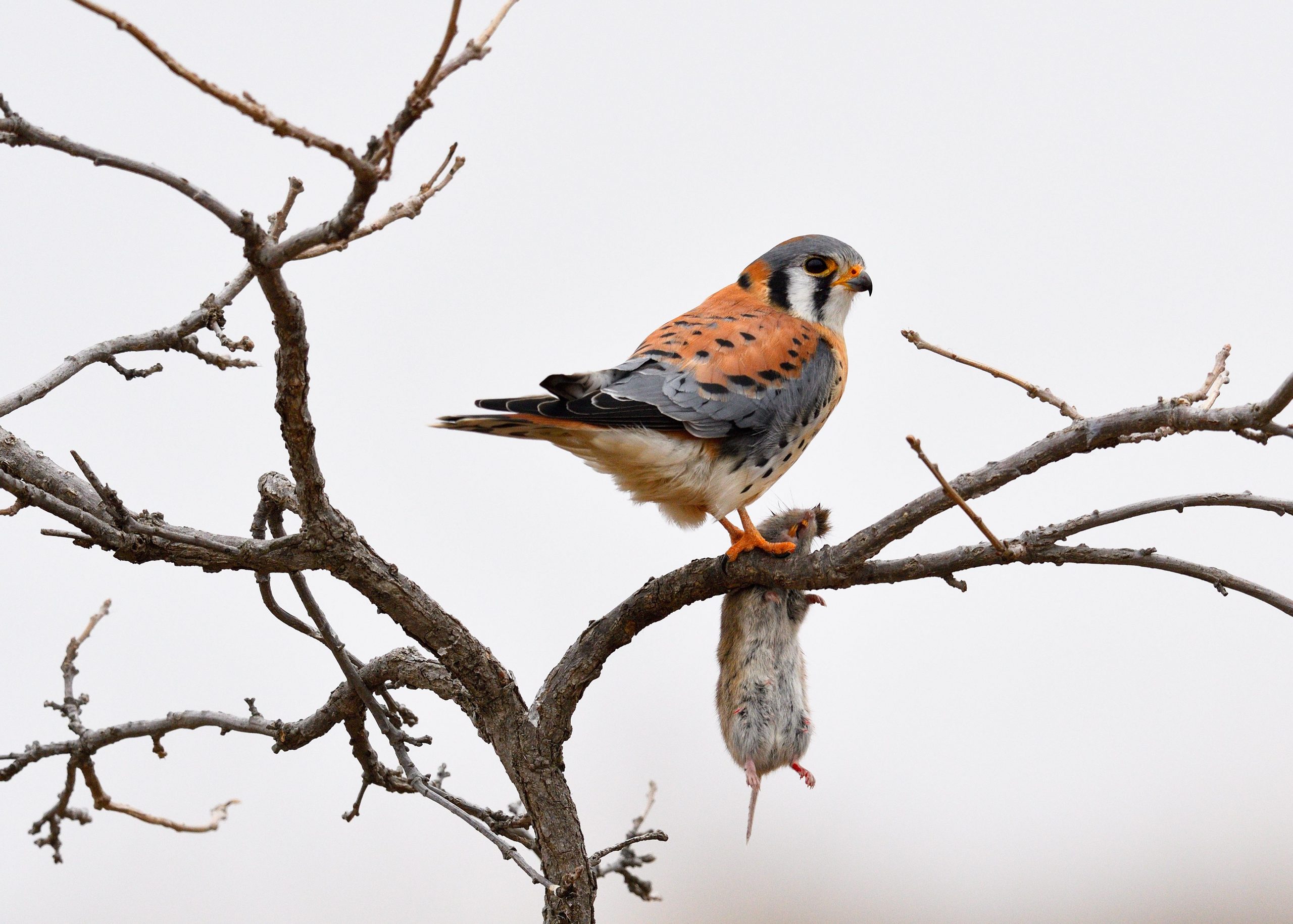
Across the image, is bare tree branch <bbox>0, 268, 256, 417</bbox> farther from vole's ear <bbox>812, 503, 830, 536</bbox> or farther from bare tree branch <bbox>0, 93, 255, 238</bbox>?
vole's ear <bbox>812, 503, 830, 536</bbox>

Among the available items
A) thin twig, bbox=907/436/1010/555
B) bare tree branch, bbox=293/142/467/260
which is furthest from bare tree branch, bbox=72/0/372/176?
thin twig, bbox=907/436/1010/555

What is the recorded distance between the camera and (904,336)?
2.28 meters

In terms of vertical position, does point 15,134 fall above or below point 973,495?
above

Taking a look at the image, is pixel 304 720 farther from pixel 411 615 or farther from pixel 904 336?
pixel 904 336

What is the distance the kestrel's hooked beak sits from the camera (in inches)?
131

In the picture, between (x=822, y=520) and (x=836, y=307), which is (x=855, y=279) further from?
(x=822, y=520)

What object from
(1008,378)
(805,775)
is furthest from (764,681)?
(1008,378)

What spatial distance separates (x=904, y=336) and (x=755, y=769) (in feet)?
4.26

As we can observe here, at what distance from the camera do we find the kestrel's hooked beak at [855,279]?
3322mm

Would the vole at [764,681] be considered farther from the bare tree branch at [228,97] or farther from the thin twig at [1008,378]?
the bare tree branch at [228,97]

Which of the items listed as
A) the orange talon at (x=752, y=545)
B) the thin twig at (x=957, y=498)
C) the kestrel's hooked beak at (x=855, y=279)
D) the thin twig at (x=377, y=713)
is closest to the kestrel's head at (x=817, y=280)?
the kestrel's hooked beak at (x=855, y=279)

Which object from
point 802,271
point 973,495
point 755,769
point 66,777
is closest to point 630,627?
point 755,769

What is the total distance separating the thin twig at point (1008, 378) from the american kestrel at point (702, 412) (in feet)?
2.06

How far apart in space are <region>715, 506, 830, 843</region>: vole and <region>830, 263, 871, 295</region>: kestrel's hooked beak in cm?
75
